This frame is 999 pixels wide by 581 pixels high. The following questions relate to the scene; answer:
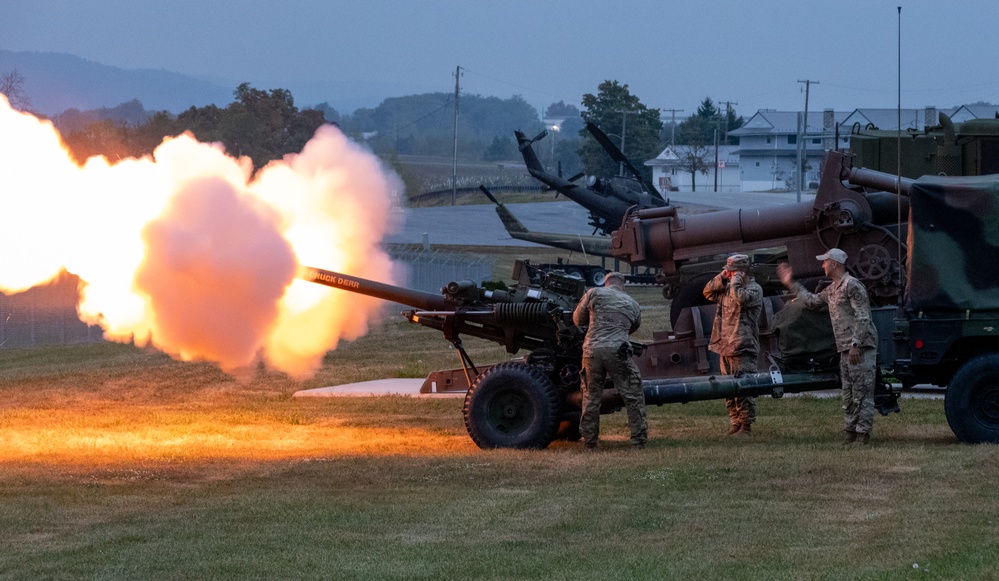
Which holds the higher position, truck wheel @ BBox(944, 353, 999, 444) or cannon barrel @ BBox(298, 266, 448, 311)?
cannon barrel @ BBox(298, 266, 448, 311)

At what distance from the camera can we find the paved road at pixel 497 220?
6712 cm

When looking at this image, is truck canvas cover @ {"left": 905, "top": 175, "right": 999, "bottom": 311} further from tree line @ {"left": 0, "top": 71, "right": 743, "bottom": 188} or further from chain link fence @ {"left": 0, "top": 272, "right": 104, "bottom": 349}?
chain link fence @ {"left": 0, "top": 272, "right": 104, "bottom": 349}

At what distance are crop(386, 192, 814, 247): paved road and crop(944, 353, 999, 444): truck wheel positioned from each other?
153 feet

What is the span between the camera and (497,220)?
257ft

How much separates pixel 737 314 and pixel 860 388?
1872 millimetres

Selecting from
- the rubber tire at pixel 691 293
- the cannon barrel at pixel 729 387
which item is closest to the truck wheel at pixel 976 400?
the cannon barrel at pixel 729 387

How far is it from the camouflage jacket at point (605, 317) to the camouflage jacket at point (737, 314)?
1.34 m

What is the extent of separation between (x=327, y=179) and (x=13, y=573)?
981 cm

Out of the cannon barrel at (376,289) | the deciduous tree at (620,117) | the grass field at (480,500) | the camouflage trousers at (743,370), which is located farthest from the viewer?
the deciduous tree at (620,117)

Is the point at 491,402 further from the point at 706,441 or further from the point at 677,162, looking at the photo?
the point at 677,162

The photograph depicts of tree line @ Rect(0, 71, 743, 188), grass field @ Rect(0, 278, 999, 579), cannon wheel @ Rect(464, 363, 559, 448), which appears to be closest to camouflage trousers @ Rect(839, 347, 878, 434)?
grass field @ Rect(0, 278, 999, 579)

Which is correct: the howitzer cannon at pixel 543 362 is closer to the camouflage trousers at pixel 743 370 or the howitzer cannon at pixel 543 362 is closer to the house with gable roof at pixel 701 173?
the camouflage trousers at pixel 743 370

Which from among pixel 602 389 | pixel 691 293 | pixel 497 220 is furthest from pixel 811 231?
pixel 497 220

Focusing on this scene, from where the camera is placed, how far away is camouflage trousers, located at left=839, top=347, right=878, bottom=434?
43.3 ft
